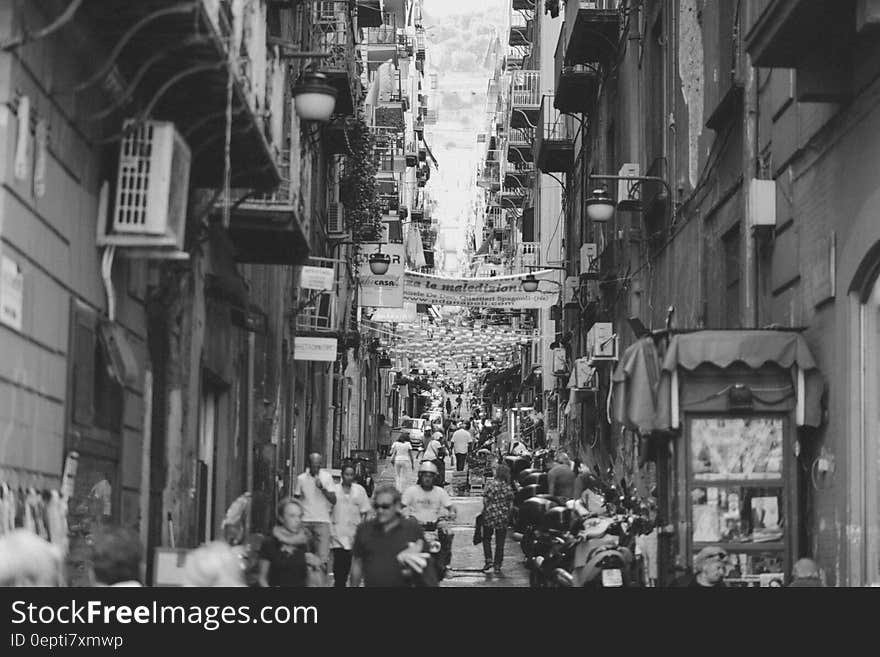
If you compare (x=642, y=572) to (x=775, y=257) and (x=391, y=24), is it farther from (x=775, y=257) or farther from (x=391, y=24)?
(x=391, y=24)

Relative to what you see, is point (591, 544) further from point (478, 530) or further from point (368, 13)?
point (368, 13)

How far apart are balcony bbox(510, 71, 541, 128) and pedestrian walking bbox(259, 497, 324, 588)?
38.3m

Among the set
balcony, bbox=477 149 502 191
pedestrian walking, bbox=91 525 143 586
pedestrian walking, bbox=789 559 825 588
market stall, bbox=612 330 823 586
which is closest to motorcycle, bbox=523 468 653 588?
market stall, bbox=612 330 823 586

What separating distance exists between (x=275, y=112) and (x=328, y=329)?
14.0m

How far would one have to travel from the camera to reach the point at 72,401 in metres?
11.9

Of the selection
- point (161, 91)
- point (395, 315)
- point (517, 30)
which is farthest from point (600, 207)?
point (517, 30)

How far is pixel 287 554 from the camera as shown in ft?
41.2

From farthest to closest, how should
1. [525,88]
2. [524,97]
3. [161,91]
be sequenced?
1. [525,88]
2. [524,97]
3. [161,91]

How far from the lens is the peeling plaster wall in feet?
64.6

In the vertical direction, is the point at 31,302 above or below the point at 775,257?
below

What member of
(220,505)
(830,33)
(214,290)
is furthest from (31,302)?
(220,505)

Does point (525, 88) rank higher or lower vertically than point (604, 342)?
higher

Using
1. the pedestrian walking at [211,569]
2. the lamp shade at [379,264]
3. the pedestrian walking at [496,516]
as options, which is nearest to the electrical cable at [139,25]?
the pedestrian walking at [211,569]

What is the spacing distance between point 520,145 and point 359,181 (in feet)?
73.1
